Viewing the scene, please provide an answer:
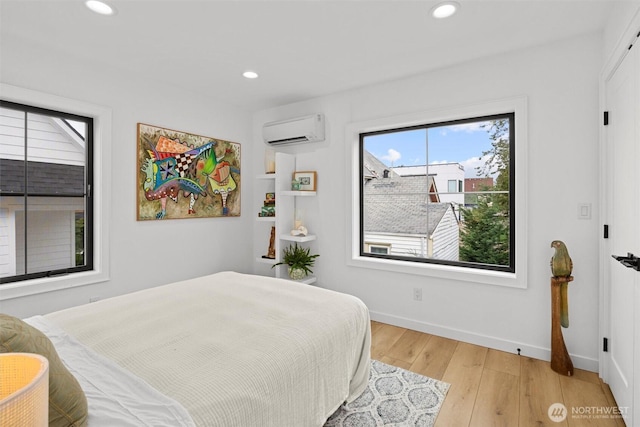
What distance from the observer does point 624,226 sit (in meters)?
1.81

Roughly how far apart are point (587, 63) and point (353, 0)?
177 centimetres

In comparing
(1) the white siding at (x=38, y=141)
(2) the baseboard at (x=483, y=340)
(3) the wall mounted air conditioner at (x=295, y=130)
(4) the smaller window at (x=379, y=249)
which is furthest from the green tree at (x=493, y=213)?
(1) the white siding at (x=38, y=141)

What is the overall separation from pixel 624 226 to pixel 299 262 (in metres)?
2.66

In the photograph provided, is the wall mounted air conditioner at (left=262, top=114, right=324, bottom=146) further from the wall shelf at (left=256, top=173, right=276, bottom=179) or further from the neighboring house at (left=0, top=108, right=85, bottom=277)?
the neighboring house at (left=0, top=108, right=85, bottom=277)

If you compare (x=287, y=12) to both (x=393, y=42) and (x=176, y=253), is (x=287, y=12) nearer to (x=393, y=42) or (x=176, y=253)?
(x=393, y=42)

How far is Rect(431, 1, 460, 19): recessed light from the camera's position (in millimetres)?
1951

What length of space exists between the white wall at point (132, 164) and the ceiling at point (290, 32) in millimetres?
139

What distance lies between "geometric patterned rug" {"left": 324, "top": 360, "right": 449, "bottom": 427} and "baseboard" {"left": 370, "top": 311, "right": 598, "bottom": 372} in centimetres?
78

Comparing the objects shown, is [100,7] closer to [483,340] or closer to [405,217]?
[405,217]

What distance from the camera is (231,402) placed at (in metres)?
1.05

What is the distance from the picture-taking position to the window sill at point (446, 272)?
8.54 feet

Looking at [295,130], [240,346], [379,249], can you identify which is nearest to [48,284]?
[240,346]

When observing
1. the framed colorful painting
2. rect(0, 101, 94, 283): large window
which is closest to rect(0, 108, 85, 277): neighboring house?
rect(0, 101, 94, 283): large window

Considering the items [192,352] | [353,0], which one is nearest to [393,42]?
[353,0]
